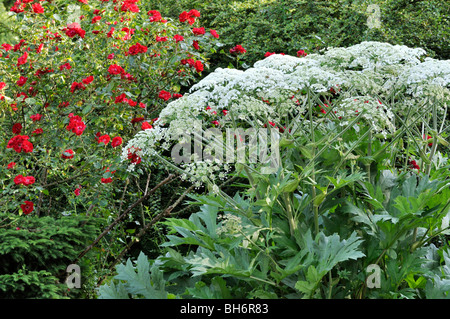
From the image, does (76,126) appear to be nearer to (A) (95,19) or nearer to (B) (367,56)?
(A) (95,19)

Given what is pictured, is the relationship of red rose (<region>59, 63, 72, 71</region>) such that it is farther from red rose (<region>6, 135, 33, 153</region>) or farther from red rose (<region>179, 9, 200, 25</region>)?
red rose (<region>179, 9, 200, 25</region>)

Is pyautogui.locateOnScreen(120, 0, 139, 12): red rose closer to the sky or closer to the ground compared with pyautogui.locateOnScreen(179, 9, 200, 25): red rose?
closer to the sky

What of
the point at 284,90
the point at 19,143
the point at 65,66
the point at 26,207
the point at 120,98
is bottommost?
the point at 26,207

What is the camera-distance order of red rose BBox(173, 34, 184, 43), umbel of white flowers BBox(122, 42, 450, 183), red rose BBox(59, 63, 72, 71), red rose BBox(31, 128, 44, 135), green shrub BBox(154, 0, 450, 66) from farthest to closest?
1. green shrub BBox(154, 0, 450, 66)
2. red rose BBox(173, 34, 184, 43)
3. red rose BBox(59, 63, 72, 71)
4. red rose BBox(31, 128, 44, 135)
5. umbel of white flowers BBox(122, 42, 450, 183)

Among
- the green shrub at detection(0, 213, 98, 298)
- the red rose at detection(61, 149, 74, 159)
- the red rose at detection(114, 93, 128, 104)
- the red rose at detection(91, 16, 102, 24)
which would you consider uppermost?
the red rose at detection(91, 16, 102, 24)

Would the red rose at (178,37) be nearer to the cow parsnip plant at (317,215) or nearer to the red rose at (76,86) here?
the red rose at (76,86)

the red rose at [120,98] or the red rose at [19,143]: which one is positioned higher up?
the red rose at [120,98]

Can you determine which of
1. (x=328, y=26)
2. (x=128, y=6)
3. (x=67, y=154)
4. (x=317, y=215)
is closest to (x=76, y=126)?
(x=67, y=154)

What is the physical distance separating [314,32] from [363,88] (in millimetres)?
4299

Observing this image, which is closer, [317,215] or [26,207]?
[317,215]

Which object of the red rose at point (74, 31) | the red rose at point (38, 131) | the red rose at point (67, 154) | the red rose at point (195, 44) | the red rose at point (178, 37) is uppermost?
the red rose at point (74, 31)

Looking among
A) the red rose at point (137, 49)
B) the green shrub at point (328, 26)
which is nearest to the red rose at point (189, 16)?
the red rose at point (137, 49)

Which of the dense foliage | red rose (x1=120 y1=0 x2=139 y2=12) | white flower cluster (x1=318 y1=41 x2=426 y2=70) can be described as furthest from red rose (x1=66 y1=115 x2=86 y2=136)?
white flower cluster (x1=318 y1=41 x2=426 y2=70)
